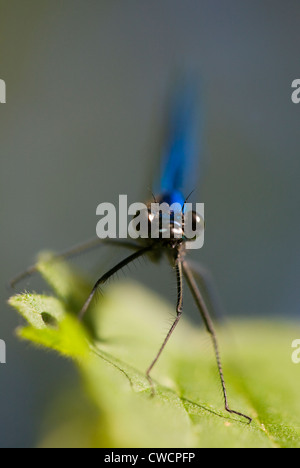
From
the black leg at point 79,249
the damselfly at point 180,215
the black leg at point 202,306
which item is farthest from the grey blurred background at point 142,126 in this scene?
the black leg at point 202,306

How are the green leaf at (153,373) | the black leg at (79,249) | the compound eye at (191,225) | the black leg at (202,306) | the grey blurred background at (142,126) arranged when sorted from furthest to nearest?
the grey blurred background at (142,126)
the black leg at (79,249)
the compound eye at (191,225)
the black leg at (202,306)
the green leaf at (153,373)

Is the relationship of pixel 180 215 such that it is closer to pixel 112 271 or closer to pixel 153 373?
pixel 112 271

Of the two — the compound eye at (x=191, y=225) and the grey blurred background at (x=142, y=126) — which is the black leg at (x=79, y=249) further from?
the grey blurred background at (x=142, y=126)

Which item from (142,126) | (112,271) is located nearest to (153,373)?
(112,271)

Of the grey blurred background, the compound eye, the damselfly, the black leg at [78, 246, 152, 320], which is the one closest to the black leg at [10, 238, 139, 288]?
the damselfly

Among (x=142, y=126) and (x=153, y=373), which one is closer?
(x=153, y=373)

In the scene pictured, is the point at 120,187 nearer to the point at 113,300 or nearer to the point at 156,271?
the point at 156,271
